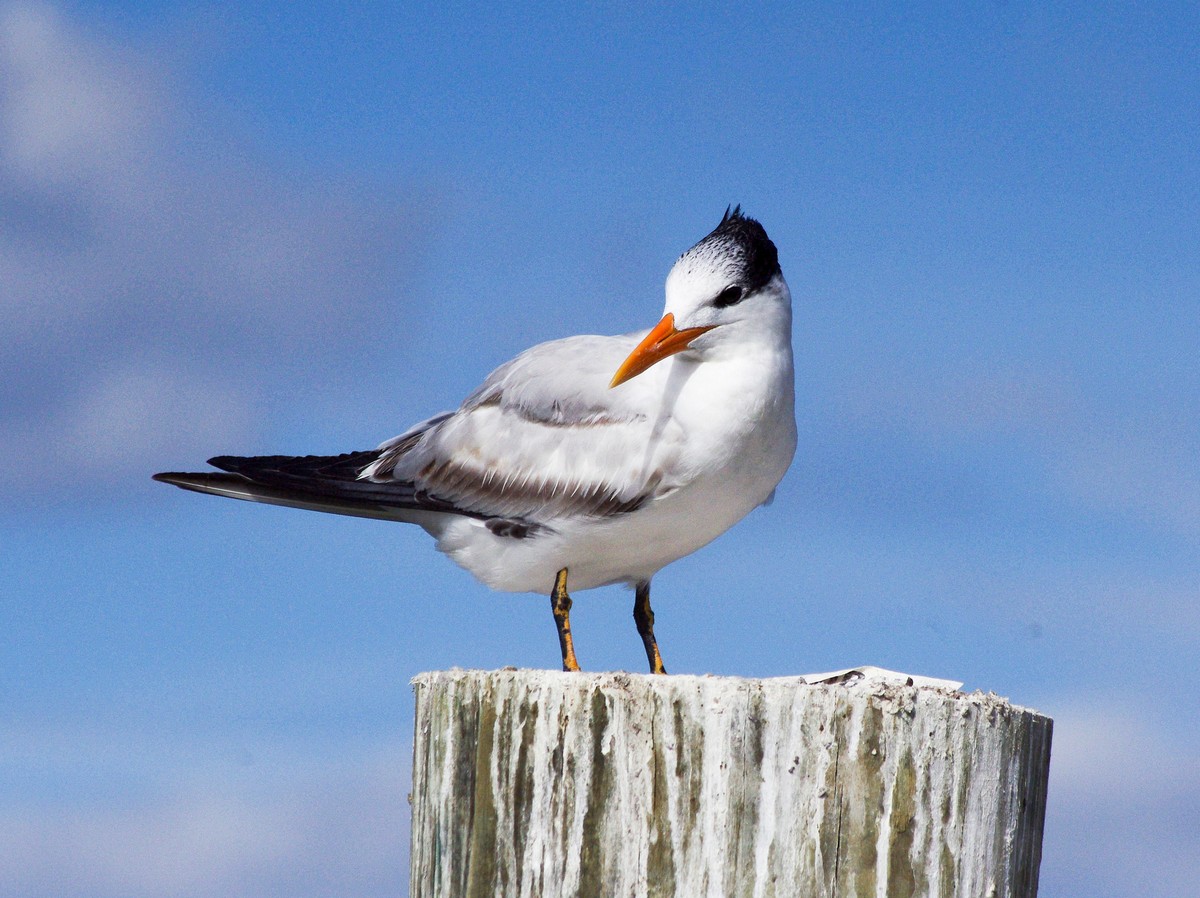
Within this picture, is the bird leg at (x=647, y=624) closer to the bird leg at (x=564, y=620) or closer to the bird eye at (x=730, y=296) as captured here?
the bird leg at (x=564, y=620)

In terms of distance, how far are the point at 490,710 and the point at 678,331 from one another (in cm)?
273

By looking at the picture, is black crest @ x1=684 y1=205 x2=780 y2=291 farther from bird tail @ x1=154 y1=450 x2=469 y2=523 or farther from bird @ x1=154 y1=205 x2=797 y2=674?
bird tail @ x1=154 y1=450 x2=469 y2=523

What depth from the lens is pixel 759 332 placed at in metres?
7.10

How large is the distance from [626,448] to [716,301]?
0.93 metres

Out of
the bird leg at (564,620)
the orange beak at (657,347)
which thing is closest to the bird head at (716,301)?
the orange beak at (657,347)

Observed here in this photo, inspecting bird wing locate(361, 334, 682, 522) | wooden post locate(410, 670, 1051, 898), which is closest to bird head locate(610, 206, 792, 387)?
bird wing locate(361, 334, 682, 522)

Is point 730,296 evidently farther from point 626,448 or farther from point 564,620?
point 564,620

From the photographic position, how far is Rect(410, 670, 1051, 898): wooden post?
14.5ft

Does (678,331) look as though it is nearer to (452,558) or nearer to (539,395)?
(539,395)

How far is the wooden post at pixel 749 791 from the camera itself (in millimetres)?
4410

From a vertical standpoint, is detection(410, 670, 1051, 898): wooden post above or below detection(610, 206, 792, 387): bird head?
below

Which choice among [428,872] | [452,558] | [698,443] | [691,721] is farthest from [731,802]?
[452,558]

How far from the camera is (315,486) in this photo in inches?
324

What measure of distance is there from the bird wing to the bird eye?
0.63 meters
